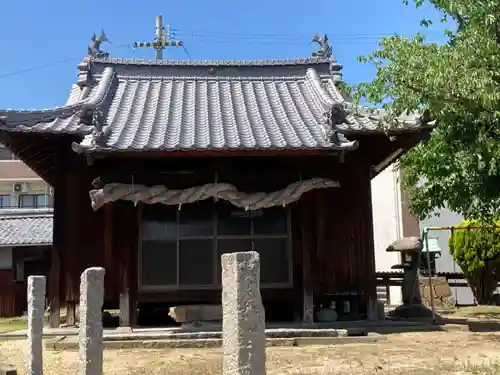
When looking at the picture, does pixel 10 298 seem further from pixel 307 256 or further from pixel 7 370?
pixel 7 370

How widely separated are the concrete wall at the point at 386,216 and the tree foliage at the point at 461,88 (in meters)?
17.1

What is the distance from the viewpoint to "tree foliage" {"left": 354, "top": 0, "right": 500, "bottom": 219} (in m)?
7.42

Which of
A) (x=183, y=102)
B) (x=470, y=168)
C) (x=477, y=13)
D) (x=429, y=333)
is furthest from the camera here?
(x=183, y=102)

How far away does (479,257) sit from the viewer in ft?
63.4

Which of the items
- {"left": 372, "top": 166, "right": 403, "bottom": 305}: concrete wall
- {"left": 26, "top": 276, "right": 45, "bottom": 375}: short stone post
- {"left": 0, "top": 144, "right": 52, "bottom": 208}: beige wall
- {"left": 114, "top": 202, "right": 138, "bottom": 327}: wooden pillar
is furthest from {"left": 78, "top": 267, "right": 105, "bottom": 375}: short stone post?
{"left": 0, "top": 144, "right": 52, "bottom": 208}: beige wall

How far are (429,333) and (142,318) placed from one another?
5514 millimetres

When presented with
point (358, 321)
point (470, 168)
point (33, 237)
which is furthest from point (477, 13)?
point (33, 237)

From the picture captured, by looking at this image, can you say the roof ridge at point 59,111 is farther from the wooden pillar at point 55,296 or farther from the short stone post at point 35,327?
the short stone post at point 35,327

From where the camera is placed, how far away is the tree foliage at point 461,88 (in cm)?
742

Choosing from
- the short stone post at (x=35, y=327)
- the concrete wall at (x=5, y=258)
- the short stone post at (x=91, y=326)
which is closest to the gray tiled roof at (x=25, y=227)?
the concrete wall at (x=5, y=258)

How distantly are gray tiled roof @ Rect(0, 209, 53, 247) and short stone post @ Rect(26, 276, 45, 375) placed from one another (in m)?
17.4

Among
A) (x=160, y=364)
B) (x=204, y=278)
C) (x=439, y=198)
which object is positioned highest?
(x=439, y=198)

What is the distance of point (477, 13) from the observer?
7551 mm

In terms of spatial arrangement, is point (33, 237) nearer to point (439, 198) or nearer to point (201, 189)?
point (201, 189)
